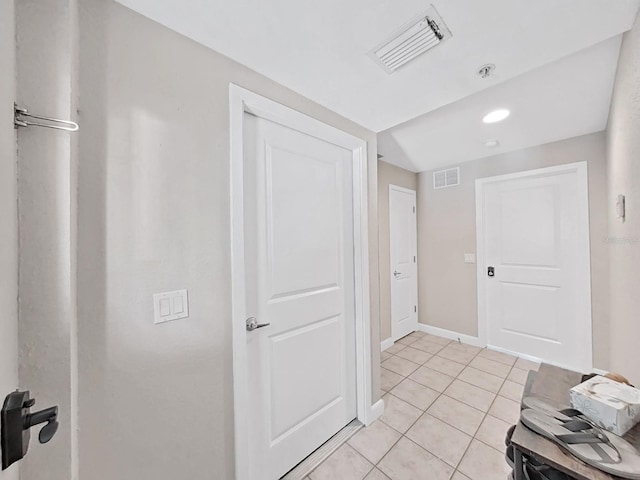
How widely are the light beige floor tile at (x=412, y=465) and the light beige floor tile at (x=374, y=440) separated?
0.04 metres

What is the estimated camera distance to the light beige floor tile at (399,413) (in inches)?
71.0

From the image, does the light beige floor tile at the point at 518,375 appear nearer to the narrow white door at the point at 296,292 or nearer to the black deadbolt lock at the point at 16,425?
the narrow white door at the point at 296,292

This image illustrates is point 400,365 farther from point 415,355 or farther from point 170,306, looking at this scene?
point 170,306

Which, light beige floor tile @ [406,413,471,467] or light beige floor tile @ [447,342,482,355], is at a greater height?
light beige floor tile @ [447,342,482,355]

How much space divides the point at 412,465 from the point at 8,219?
6.86 ft

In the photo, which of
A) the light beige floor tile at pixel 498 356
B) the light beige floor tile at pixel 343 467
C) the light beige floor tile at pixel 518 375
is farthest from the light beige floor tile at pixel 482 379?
the light beige floor tile at pixel 343 467

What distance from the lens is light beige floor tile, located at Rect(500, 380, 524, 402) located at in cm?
208

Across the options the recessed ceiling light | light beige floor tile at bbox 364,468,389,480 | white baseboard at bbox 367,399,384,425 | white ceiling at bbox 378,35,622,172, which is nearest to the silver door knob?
light beige floor tile at bbox 364,468,389,480

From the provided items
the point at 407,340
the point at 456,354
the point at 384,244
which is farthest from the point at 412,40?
the point at 407,340

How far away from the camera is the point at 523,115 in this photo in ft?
7.23

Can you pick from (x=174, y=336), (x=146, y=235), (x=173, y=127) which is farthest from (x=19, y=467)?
(x=173, y=127)

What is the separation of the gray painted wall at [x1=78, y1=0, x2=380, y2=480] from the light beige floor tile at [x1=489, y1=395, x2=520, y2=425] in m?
1.93

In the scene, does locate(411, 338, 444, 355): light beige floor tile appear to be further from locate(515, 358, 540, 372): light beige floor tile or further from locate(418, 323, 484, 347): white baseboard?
locate(515, 358, 540, 372): light beige floor tile

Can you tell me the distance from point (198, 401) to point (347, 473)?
3.31ft
